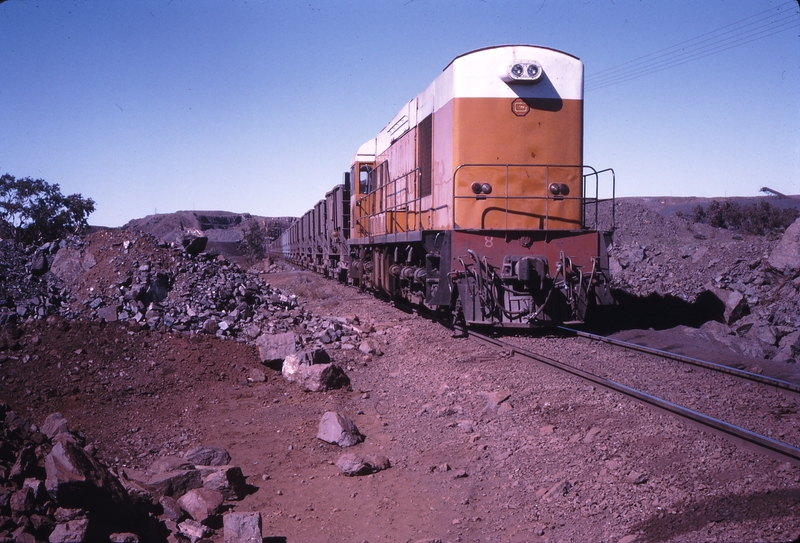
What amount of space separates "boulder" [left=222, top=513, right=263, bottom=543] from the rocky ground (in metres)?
0.30

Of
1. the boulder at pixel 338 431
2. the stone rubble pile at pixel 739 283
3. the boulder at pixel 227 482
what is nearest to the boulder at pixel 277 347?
the boulder at pixel 338 431

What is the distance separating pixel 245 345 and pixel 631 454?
5.97 m

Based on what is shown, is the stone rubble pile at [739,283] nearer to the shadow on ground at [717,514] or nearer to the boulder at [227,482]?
the shadow on ground at [717,514]

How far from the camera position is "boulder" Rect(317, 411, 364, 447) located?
5375 millimetres

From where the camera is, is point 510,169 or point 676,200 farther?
point 676,200

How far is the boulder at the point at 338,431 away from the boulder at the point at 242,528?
1.74 metres

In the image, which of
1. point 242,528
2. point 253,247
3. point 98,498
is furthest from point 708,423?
point 253,247

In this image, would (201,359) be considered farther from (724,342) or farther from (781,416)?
(724,342)

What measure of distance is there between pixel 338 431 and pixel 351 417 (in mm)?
822

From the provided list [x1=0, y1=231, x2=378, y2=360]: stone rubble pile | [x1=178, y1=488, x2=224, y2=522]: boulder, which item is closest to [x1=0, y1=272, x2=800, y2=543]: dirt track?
[x1=178, y1=488, x2=224, y2=522]: boulder

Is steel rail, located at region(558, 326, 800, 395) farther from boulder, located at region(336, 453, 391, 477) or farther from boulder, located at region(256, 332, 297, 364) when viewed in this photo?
boulder, located at region(256, 332, 297, 364)

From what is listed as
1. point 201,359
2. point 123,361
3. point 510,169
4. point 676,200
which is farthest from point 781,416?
point 676,200

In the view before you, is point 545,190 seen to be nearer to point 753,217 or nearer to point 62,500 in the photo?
point 62,500

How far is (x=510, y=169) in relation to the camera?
9508 mm
